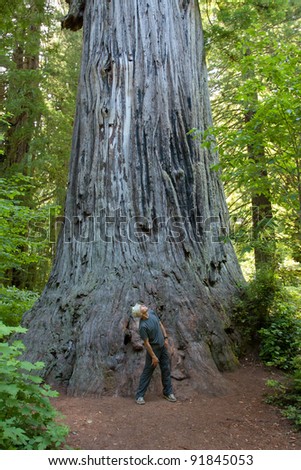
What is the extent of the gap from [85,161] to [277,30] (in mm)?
8148

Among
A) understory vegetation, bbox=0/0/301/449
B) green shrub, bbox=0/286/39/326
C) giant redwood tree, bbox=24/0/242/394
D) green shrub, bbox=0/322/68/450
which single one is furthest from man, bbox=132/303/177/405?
green shrub, bbox=0/286/39/326

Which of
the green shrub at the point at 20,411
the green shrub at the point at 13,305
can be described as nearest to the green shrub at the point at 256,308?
the green shrub at the point at 20,411

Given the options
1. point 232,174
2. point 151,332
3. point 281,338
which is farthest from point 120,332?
point 281,338

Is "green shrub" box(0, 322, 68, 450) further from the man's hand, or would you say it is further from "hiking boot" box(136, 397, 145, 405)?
the man's hand

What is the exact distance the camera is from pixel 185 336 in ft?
18.4

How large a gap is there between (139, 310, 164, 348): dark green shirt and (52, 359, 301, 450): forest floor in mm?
671

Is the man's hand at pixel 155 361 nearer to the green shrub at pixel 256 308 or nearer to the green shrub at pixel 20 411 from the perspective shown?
the green shrub at pixel 20 411

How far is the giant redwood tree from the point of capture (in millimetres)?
5496

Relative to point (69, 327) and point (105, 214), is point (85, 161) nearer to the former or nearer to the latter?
point (105, 214)

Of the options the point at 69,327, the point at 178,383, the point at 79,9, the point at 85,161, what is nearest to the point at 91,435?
the point at 178,383

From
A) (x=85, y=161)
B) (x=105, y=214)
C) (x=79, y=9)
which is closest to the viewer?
(x=105, y=214)

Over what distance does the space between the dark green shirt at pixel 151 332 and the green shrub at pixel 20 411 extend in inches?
62.5

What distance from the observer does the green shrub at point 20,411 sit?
10.1ft

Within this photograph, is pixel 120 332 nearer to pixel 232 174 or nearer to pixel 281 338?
pixel 232 174
